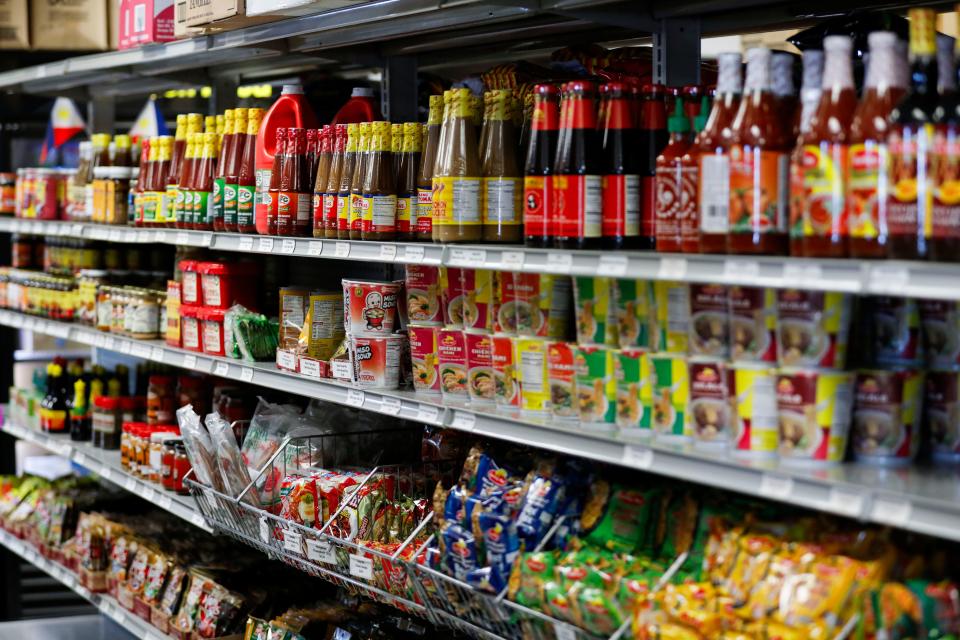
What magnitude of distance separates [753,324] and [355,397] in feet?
3.99

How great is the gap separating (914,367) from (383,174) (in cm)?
135

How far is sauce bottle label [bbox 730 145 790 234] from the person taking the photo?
1892 mm

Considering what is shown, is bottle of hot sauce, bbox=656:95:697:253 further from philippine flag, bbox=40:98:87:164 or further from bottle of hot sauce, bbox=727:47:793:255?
philippine flag, bbox=40:98:87:164

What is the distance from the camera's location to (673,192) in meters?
2.08

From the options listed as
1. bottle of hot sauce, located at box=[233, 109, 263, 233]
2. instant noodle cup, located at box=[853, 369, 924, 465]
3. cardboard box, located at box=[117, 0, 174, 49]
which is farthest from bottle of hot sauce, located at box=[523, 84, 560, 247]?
Result: cardboard box, located at box=[117, 0, 174, 49]

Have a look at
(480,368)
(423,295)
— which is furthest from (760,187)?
(423,295)

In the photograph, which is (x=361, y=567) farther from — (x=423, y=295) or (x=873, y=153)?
(x=873, y=153)

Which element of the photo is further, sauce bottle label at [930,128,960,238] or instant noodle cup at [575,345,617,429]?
instant noodle cup at [575,345,617,429]

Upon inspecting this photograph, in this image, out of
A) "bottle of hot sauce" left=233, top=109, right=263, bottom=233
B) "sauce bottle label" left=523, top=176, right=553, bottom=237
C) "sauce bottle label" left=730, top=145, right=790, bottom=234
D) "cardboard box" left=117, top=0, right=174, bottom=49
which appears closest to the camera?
"sauce bottle label" left=730, top=145, right=790, bottom=234

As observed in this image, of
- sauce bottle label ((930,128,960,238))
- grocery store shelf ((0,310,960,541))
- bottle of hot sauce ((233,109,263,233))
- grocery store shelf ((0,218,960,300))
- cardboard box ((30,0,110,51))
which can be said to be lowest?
grocery store shelf ((0,310,960,541))

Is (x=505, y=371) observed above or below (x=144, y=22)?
below

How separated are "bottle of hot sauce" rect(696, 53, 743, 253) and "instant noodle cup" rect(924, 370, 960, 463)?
0.41 metres

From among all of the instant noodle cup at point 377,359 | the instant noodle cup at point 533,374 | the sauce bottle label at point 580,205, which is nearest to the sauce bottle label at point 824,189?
the sauce bottle label at point 580,205

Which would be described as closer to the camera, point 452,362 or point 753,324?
point 753,324
